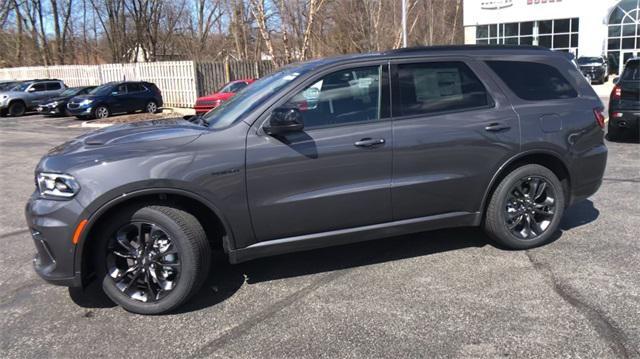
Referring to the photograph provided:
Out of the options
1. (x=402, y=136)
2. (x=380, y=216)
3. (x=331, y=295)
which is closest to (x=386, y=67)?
(x=402, y=136)

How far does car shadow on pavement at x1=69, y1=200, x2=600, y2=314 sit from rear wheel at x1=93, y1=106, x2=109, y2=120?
61.2 ft

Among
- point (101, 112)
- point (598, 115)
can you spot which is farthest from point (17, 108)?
point (598, 115)

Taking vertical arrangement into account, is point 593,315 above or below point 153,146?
below

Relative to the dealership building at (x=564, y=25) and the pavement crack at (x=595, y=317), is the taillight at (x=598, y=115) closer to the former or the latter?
the pavement crack at (x=595, y=317)

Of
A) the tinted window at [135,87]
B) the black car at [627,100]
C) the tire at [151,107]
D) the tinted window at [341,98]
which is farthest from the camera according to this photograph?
the tire at [151,107]

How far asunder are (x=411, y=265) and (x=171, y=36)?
4682cm

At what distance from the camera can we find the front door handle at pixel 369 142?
3987mm

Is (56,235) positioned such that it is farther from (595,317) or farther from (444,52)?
(595,317)

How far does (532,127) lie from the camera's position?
4523mm

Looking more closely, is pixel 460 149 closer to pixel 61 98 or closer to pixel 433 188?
pixel 433 188

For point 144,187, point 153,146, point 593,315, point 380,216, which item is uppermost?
point 153,146

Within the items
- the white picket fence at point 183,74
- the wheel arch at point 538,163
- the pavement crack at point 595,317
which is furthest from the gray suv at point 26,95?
the pavement crack at point 595,317

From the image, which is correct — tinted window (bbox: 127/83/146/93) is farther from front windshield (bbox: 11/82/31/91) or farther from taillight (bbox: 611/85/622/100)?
taillight (bbox: 611/85/622/100)

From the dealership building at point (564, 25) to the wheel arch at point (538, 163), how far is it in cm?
4165
